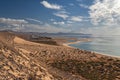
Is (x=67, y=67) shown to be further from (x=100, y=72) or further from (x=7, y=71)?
(x=7, y=71)

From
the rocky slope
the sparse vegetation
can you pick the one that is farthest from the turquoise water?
the rocky slope

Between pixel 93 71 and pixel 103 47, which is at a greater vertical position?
pixel 93 71

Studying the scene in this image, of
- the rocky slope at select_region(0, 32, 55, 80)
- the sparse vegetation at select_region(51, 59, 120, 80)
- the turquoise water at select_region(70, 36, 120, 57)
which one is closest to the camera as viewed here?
the rocky slope at select_region(0, 32, 55, 80)

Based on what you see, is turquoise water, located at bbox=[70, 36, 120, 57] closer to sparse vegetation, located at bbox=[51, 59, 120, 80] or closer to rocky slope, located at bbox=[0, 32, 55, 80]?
sparse vegetation, located at bbox=[51, 59, 120, 80]

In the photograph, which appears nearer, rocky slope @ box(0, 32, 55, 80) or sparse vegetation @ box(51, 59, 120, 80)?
rocky slope @ box(0, 32, 55, 80)

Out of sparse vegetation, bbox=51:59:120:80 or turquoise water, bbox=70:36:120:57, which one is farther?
turquoise water, bbox=70:36:120:57

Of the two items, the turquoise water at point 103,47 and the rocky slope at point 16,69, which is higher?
the rocky slope at point 16,69

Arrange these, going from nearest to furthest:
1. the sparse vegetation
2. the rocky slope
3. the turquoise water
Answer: the rocky slope → the sparse vegetation → the turquoise water

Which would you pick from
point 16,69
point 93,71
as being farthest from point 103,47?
point 16,69

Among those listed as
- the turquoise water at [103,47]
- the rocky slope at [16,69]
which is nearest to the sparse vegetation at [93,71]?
the rocky slope at [16,69]

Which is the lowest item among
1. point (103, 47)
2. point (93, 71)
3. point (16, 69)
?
point (103, 47)

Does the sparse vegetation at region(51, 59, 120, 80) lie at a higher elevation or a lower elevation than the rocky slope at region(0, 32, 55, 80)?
lower

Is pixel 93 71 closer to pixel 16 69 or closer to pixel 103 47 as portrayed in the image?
pixel 16 69

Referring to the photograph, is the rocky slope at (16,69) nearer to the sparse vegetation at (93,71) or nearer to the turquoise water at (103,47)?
the sparse vegetation at (93,71)
